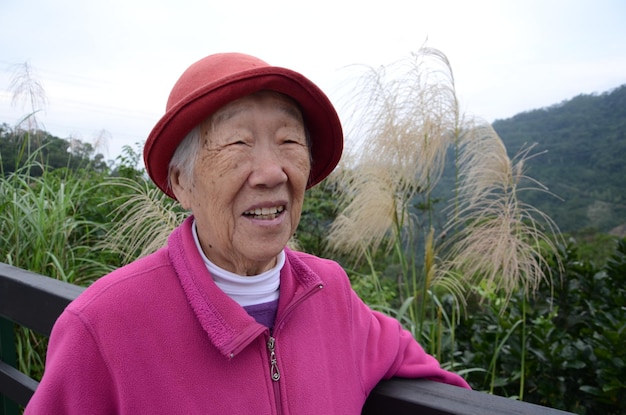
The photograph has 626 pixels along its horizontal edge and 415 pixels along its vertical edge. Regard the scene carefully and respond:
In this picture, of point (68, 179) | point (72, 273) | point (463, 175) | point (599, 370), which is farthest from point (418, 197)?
point (68, 179)

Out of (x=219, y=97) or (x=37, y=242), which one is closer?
(x=219, y=97)

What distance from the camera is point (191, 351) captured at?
3.33 feet

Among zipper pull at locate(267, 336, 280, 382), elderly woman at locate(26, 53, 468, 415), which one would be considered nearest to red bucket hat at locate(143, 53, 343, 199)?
elderly woman at locate(26, 53, 468, 415)

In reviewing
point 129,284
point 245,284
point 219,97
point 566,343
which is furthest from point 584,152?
point 129,284

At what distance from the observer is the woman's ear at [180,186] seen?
113 cm

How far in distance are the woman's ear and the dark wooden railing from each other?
0.62 m

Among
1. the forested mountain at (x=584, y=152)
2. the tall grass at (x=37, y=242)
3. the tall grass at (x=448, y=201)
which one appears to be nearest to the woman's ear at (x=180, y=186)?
the tall grass at (x=448, y=201)

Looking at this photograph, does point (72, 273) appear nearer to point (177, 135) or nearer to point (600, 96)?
point (177, 135)

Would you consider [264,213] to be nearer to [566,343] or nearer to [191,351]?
[191,351]

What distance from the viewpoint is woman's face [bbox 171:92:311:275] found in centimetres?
104

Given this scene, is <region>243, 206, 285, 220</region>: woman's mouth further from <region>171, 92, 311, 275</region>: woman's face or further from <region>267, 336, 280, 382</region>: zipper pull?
<region>267, 336, 280, 382</region>: zipper pull

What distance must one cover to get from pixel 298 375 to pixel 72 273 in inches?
86.6

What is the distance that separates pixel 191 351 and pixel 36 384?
47.6 inches

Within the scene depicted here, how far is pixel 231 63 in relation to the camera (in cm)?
107
